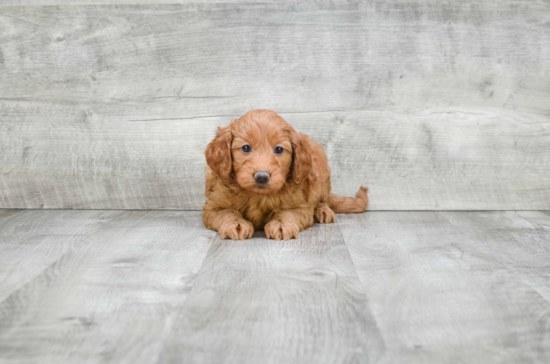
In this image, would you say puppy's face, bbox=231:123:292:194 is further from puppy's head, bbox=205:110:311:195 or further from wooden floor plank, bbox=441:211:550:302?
wooden floor plank, bbox=441:211:550:302

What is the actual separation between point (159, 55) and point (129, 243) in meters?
1.50

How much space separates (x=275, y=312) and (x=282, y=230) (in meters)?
0.95

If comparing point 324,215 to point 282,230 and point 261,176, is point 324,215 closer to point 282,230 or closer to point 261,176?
point 282,230

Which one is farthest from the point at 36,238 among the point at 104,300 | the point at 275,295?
the point at 275,295

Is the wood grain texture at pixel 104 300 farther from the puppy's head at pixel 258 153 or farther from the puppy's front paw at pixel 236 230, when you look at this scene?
the puppy's head at pixel 258 153

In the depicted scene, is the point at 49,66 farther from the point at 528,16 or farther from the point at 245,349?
the point at 528,16

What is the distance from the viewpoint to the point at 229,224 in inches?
104

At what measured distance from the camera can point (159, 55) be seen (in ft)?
Answer: 11.0

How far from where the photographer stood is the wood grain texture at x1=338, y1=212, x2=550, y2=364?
146 cm

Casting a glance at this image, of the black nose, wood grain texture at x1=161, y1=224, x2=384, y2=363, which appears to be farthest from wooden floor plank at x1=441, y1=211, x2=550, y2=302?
the black nose

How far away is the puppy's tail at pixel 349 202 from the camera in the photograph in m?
3.29

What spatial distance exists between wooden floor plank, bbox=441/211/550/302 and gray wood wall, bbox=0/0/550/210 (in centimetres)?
23

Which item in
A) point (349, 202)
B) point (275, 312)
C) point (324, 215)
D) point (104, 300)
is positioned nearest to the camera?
point (275, 312)

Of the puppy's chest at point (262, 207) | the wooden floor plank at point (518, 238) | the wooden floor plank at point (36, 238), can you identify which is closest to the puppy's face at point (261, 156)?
the puppy's chest at point (262, 207)
